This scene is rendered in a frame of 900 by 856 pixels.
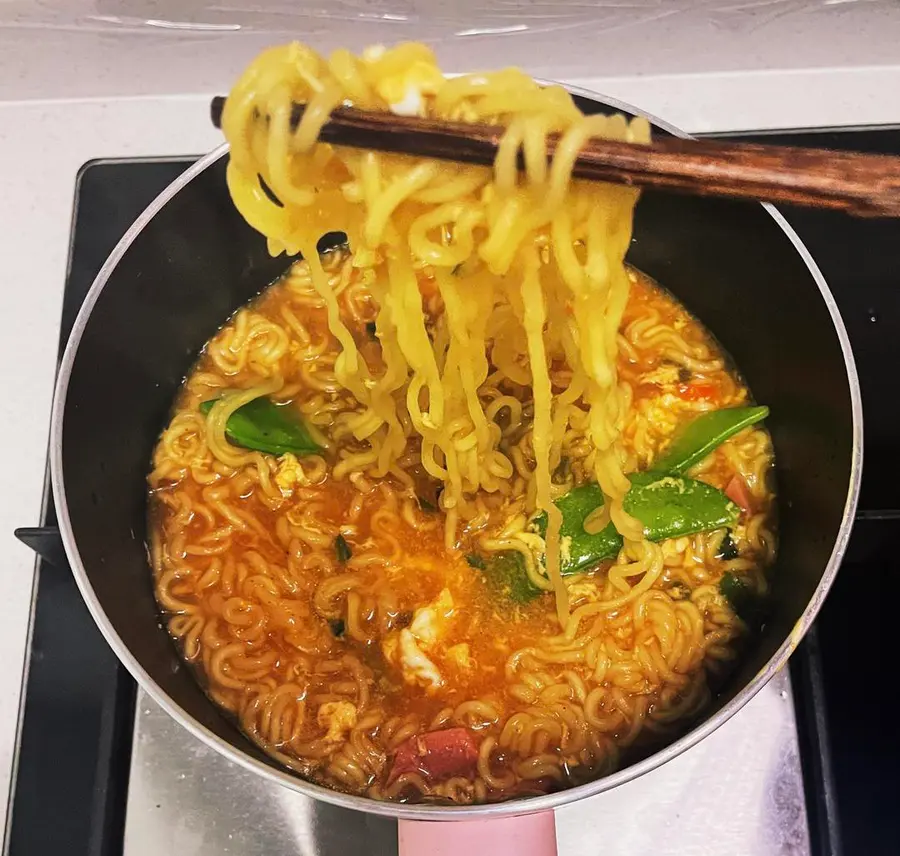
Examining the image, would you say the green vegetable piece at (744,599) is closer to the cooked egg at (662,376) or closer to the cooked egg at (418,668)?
the cooked egg at (662,376)

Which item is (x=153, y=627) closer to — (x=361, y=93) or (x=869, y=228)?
(x=361, y=93)

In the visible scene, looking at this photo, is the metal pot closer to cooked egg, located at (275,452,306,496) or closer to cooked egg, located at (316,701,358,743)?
cooked egg, located at (316,701,358,743)

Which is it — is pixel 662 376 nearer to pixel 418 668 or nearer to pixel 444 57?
pixel 418 668

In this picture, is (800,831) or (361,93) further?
(800,831)

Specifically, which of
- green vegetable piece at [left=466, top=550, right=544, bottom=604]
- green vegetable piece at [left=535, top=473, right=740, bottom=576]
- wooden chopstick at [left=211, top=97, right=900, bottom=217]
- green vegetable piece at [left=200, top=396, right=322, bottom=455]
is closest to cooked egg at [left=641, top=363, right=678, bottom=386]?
green vegetable piece at [left=535, top=473, right=740, bottom=576]

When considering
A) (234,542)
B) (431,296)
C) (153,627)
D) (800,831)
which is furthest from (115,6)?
(800,831)

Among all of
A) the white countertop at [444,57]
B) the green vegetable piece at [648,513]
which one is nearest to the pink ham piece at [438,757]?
the green vegetable piece at [648,513]
